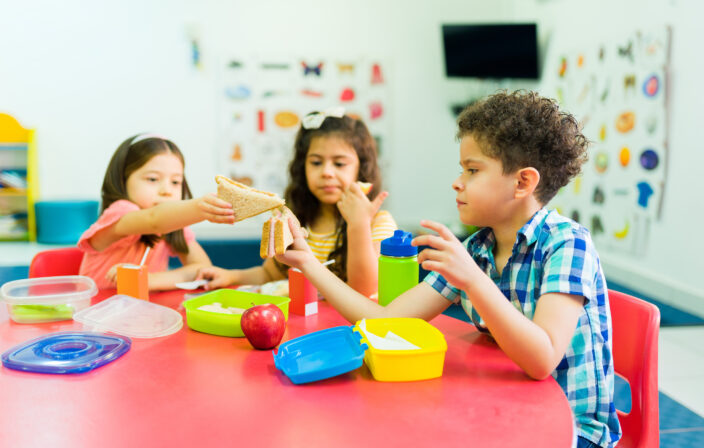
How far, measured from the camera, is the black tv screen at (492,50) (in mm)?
4520

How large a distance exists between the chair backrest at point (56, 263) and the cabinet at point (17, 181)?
3308 millimetres

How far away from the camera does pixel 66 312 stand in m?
1.13

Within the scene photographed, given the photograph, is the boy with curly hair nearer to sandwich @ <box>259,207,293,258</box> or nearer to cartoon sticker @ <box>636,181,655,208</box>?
sandwich @ <box>259,207,293,258</box>

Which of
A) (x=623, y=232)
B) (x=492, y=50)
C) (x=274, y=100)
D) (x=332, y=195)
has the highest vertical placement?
(x=492, y=50)

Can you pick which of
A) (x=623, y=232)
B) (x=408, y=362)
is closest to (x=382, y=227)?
(x=408, y=362)

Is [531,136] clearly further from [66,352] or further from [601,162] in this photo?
[601,162]

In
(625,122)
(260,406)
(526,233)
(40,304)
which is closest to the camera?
(260,406)

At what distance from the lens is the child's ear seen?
3.31ft

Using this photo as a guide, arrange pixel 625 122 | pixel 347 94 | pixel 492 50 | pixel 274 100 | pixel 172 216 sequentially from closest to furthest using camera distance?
pixel 172 216, pixel 625 122, pixel 492 50, pixel 274 100, pixel 347 94

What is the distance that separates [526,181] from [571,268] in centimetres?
19

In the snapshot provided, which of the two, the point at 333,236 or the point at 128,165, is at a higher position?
the point at 128,165

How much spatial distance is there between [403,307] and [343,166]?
725 millimetres

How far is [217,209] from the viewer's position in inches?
47.7

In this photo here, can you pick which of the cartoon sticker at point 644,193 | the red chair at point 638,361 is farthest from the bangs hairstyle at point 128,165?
the cartoon sticker at point 644,193
